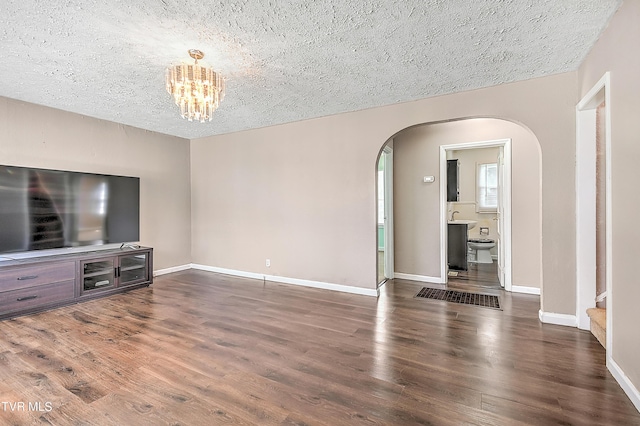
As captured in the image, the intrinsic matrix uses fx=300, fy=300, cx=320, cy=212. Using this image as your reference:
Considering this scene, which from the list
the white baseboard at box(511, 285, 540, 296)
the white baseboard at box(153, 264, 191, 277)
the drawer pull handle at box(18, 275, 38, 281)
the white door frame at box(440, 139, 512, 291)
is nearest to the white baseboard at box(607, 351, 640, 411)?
the white baseboard at box(511, 285, 540, 296)

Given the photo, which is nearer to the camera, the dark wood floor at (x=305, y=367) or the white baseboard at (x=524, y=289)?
the dark wood floor at (x=305, y=367)

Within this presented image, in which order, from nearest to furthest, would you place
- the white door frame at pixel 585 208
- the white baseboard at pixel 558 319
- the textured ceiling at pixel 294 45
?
1. the textured ceiling at pixel 294 45
2. the white door frame at pixel 585 208
3. the white baseboard at pixel 558 319

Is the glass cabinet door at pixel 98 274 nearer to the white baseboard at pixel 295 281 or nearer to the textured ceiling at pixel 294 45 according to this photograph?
the white baseboard at pixel 295 281

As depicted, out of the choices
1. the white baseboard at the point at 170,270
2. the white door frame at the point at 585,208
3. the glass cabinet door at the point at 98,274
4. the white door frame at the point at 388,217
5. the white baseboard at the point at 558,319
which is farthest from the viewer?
the white baseboard at the point at 170,270

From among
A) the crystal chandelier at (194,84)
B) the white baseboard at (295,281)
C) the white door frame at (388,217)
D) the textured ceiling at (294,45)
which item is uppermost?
the textured ceiling at (294,45)

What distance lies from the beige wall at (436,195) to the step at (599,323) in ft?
4.67

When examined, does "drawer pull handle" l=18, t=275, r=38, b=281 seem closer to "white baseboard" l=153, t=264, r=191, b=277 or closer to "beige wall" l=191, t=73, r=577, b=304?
"white baseboard" l=153, t=264, r=191, b=277

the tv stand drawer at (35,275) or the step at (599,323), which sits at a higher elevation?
the tv stand drawer at (35,275)

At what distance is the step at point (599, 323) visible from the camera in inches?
94.4

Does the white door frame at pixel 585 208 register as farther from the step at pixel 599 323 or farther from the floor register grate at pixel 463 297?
the floor register grate at pixel 463 297

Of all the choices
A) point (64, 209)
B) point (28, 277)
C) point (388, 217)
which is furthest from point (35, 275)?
point (388, 217)

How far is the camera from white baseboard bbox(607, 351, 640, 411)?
174cm

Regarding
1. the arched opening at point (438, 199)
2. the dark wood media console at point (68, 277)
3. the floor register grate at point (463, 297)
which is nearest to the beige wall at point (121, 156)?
the dark wood media console at point (68, 277)

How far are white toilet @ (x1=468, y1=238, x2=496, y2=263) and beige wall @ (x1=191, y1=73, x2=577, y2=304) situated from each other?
201 cm
